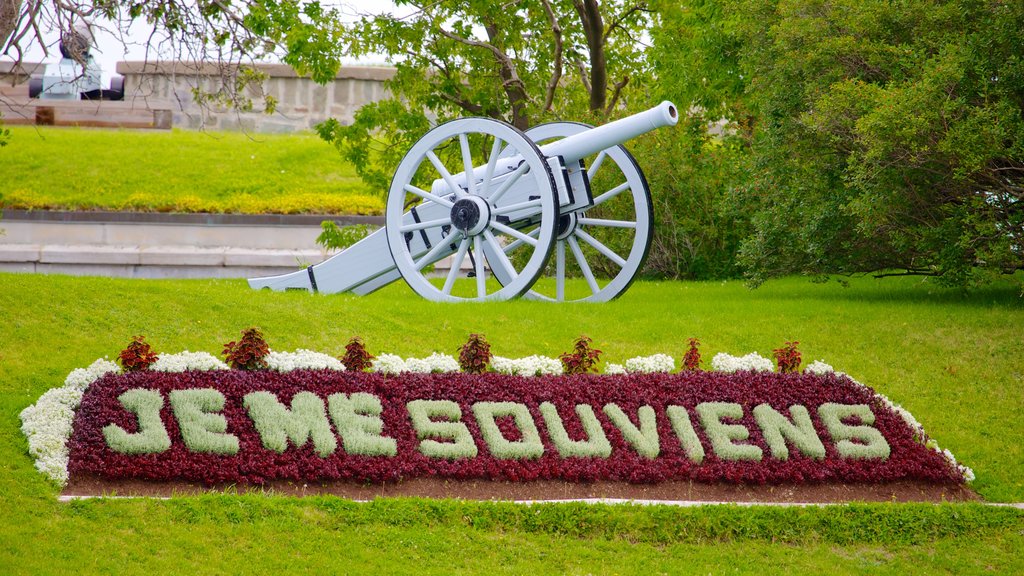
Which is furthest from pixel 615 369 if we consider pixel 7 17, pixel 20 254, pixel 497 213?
pixel 20 254

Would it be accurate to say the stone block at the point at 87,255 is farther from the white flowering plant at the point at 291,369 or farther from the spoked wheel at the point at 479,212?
the white flowering plant at the point at 291,369

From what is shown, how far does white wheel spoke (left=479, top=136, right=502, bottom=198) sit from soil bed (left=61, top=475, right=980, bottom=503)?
4139 millimetres

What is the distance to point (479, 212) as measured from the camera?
11.2 m

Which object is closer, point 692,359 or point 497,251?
point 692,359

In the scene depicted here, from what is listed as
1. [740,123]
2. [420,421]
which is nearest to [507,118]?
[740,123]

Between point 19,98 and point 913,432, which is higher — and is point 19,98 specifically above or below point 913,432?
above

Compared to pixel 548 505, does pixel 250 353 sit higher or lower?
higher

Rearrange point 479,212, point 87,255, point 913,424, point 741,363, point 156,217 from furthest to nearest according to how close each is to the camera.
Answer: point 156,217 → point 87,255 → point 479,212 → point 741,363 → point 913,424

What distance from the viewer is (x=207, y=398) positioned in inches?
323

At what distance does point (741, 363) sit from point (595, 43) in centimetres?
910

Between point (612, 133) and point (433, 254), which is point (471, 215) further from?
point (612, 133)

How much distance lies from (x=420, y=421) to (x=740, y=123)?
11.3 m

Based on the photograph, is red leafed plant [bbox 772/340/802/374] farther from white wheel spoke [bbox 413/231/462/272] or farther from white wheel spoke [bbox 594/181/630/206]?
white wheel spoke [bbox 413/231/462/272]

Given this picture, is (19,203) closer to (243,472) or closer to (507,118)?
(507,118)
